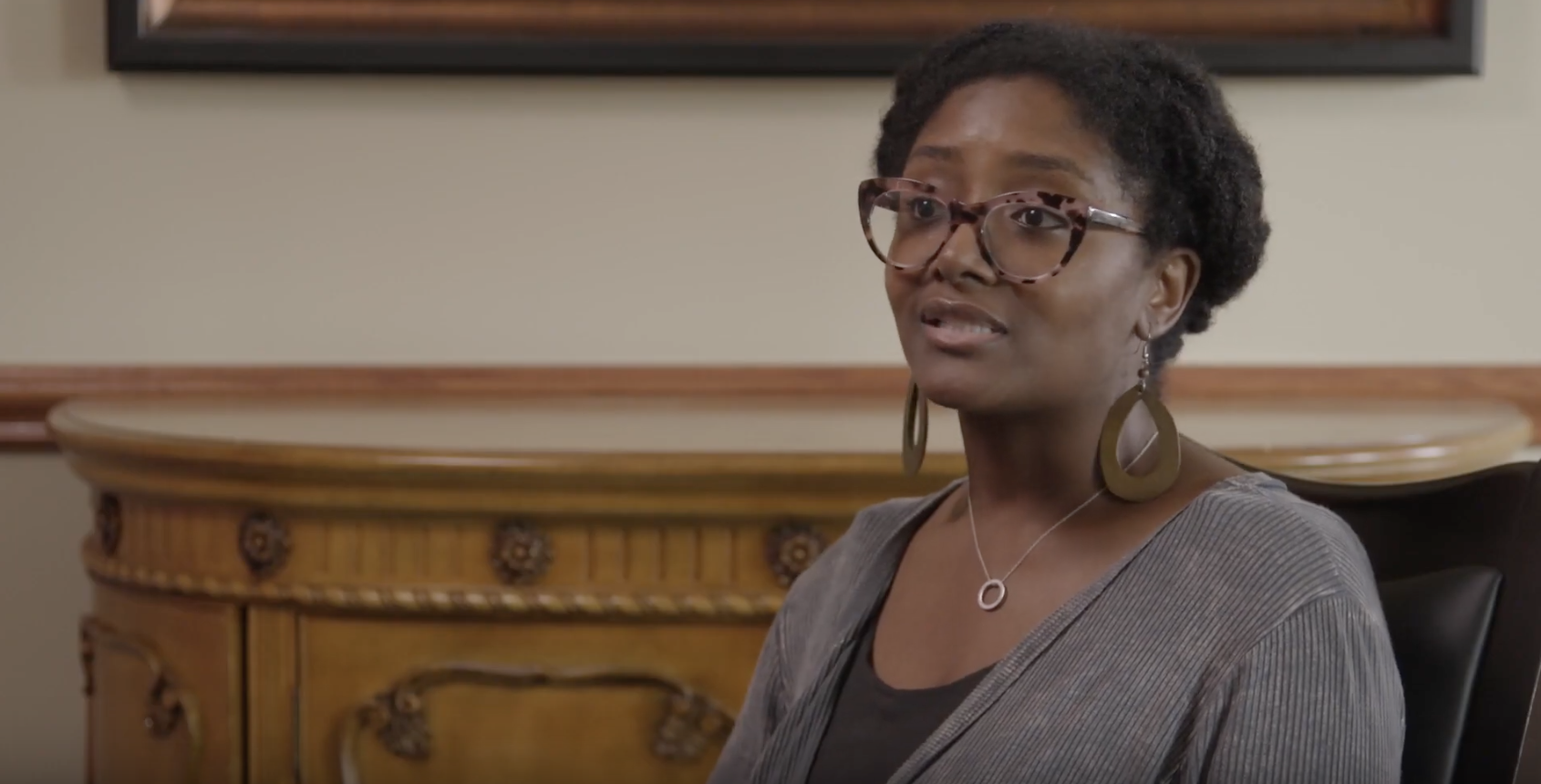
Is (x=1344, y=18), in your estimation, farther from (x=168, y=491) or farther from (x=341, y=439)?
(x=168, y=491)

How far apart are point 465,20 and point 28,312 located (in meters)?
0.73

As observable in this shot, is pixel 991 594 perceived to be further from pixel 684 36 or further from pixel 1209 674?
pixel 684 36

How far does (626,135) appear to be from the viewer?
2127 mm

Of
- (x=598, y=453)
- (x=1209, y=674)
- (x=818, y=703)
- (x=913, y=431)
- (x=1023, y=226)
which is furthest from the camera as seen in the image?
(x=598, y=453)

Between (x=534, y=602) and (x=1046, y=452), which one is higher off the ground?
(x=1046, y=452)

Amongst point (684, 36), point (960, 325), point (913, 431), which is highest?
point (684, 36)

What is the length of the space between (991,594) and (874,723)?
125mm

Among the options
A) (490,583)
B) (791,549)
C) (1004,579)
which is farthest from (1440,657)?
(490,583)

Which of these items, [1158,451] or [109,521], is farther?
[109,521]

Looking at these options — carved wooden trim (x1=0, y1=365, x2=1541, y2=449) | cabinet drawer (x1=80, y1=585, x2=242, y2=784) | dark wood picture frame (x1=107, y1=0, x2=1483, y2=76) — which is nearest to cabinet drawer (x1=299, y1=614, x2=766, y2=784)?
cabinet drawer (x1=80, y1=585, x2=242, y2=784)

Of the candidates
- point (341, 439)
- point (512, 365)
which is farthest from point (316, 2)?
point (341, 439)

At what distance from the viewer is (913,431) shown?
127 cm

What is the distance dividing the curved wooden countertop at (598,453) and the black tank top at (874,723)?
39 centimetres

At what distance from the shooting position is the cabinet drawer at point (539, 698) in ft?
5.19
